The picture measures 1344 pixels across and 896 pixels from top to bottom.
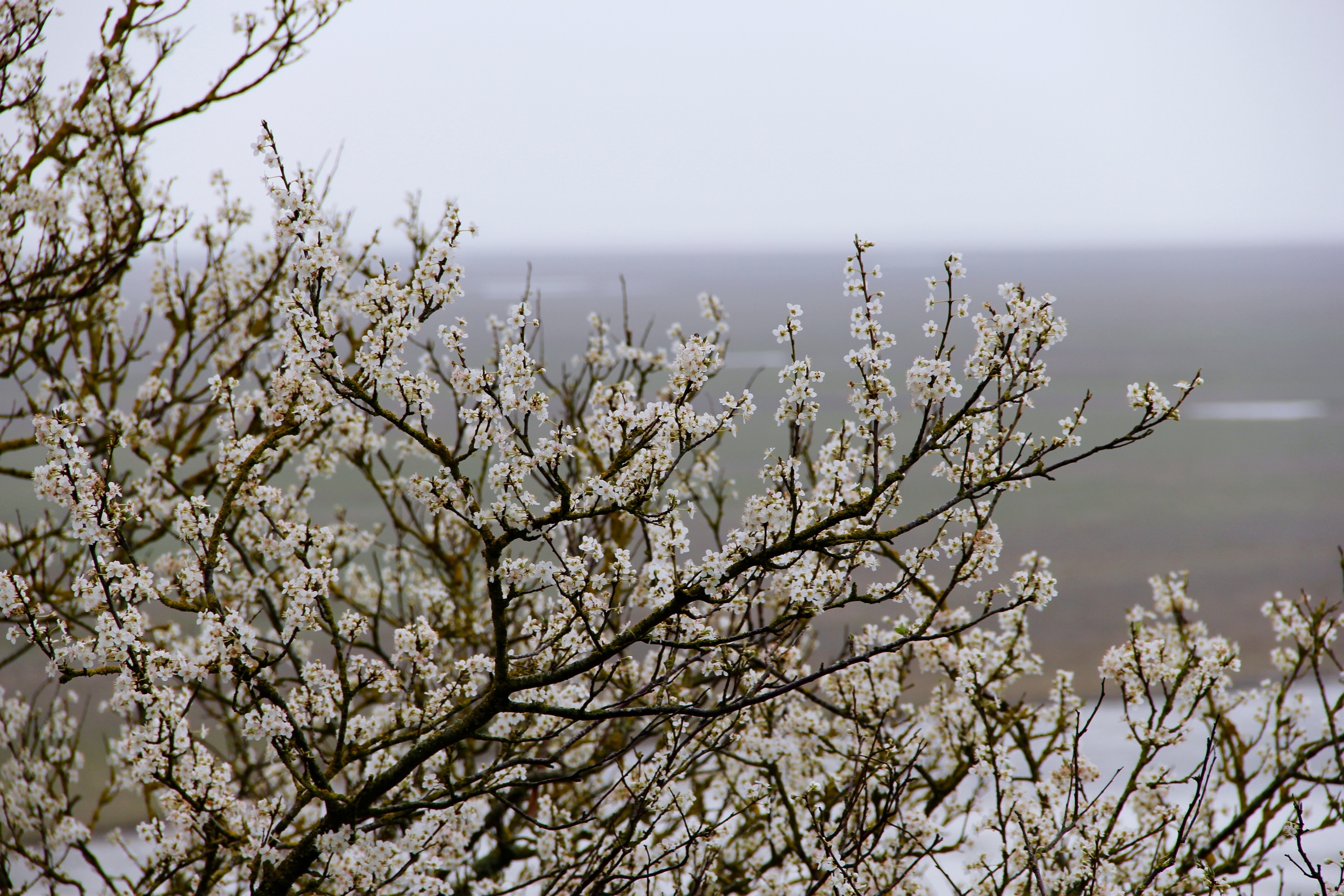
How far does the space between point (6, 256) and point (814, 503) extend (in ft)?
→ 14.7

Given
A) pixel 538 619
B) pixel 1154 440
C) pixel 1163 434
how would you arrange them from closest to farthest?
pixel 538 619 → pixel 1154 440 → pixel 1163 434

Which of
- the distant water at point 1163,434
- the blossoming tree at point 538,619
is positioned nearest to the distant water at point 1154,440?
the distant water at point 1163,434

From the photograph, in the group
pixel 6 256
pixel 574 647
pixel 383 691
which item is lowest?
pixel 383 691

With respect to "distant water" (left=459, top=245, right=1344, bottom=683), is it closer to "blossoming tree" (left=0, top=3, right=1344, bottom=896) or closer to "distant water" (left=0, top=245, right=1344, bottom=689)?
"distant water" (left=0, top=245, right=1344, bottom=689)

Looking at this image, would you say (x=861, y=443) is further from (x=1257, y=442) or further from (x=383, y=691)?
(x=1257, y=442)

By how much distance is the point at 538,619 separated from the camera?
344 centimetres

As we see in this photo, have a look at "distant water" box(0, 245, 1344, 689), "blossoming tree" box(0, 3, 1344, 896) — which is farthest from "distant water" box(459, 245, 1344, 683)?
"blossoming tree" box(0, 3, 1344, 896)

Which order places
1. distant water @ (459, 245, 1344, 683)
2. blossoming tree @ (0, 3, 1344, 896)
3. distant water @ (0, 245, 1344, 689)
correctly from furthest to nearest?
distant water @ (459, 245, 1344, 683), distant water @ (0, 245, 1344, 689), blossoming tree @ (0, 3, 1344, 896)

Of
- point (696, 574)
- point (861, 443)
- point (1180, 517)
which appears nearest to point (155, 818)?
point (696, 574)

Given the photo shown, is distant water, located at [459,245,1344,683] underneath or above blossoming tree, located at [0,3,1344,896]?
underneath

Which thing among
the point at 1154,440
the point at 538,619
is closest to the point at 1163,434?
the point at 1154,440

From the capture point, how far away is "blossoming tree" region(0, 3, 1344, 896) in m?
2.60

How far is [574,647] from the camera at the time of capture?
311 cm

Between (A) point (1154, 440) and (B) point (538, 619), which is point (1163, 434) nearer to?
(A) point (1154, 440)
